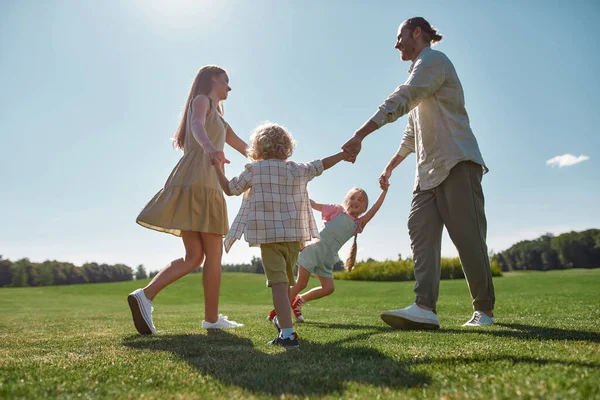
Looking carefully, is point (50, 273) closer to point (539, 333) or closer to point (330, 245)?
point (330, 245)

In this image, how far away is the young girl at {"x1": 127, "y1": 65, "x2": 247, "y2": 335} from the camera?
4.41m

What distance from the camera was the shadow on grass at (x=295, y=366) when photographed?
1.87 meters

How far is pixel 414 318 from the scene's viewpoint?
3867 mm

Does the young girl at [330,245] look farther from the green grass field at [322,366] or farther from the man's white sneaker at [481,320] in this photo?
the green grass field at [322,366]

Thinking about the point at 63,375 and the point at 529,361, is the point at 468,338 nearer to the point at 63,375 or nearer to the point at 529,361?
the point at 529,361

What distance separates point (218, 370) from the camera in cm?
226

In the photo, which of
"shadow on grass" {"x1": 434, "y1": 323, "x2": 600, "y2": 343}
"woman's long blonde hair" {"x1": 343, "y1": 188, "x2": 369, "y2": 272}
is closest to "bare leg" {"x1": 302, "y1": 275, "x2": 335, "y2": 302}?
"woman's long blonde hair" {"x1": 343, "y1": 188, "x2": 369, "y2": 272}

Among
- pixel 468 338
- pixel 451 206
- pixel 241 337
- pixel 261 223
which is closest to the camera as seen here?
pixel 468 338

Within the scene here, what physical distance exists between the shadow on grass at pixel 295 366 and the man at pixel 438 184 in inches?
43.7

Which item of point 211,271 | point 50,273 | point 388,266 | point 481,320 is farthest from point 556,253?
point 211,271

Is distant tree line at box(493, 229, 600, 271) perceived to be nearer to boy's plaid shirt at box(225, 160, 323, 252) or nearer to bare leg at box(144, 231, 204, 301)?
bare leg at box(144, 231, 204, 301)

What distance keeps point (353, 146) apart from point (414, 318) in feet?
5.14

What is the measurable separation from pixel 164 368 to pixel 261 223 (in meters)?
1.36

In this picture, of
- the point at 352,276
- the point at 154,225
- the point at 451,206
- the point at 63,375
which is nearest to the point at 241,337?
the point at 154,225
